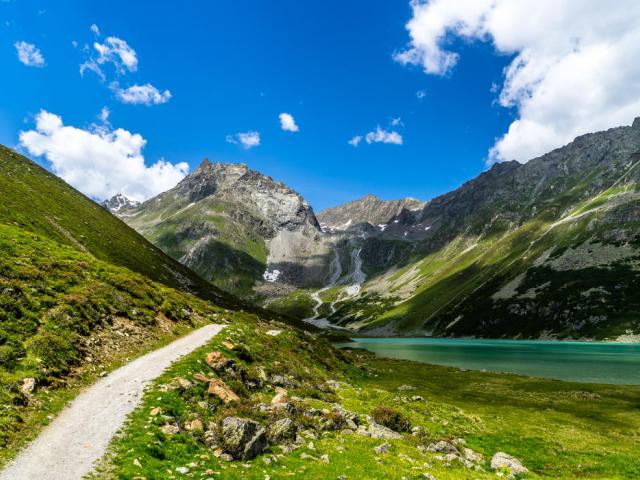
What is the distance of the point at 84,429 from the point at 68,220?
324 feet

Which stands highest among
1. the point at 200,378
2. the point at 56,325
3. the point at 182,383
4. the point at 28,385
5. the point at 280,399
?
the point at 56,325

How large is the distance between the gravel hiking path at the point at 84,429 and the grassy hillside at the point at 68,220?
2494 inches

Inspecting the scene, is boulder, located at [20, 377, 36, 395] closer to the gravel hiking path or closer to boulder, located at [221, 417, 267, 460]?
the gravel hiking path

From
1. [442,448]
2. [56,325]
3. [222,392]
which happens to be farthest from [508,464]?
[56,325]

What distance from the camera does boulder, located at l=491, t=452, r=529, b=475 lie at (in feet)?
81.3

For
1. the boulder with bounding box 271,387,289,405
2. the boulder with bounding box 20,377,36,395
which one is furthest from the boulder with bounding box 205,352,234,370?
the boulder with bounding box 20,377,36,395

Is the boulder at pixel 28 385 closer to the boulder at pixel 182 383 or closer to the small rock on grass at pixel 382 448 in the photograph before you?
the boulder at pixel 182 383

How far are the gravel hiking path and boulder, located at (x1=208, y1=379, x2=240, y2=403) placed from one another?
4.02m

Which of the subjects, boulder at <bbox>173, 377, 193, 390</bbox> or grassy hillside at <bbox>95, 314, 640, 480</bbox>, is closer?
grassy hillside at <bbox>95, 314, 640, 480</bbox>

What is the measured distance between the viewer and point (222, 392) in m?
25.6

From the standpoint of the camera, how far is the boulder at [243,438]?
60.6ft

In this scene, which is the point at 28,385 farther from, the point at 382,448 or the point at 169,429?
the point at 382,448

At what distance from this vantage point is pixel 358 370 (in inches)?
2761

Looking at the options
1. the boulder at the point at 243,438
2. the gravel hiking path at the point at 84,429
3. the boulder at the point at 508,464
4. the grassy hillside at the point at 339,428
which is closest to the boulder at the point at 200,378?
the grassy hillside at the point at 339,428
